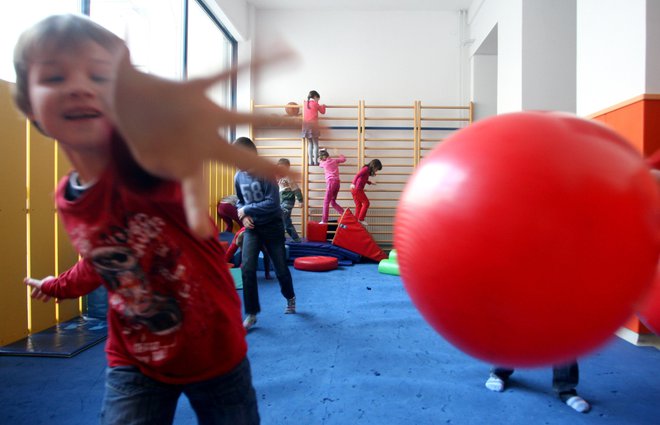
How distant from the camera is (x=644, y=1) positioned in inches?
100

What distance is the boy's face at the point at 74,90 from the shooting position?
680 millimetres

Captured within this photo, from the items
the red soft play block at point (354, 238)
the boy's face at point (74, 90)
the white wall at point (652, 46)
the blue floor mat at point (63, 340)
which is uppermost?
the white wall at point (652, 46)

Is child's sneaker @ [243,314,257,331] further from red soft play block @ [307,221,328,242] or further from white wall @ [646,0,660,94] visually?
red soft play block @ [307,221,328,242]

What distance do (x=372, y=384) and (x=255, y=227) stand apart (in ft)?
5.04

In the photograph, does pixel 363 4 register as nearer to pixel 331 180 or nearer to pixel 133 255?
pixel 331 180

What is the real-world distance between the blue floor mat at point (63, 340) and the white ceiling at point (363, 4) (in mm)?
6431

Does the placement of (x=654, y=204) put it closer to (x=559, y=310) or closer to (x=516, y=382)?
(x=559, y=310)

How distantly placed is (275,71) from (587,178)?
1.60 feet

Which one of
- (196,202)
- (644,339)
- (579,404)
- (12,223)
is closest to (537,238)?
(196,202)

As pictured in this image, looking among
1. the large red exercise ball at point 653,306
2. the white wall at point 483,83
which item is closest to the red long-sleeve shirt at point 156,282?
the large red exercise ball at point 653,306

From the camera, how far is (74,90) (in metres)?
0.68

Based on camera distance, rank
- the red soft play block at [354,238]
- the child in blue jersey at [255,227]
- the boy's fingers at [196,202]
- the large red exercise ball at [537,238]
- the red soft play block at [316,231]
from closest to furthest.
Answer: the boy's fingers at [196,202]
the large red exercise ball at [537,238]
the child in blue jersey at [255,227]
the red soft play block at [354,238]
the red soft play block at [316,231]

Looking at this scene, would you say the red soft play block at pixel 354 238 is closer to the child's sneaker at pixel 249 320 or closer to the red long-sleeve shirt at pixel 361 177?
the red long-sleeve shirt at pixel 361 177

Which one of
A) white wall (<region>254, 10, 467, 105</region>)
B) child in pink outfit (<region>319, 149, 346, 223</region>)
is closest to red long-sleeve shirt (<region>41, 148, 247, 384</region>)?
child in pink outfit (<region>319, 149, 346, 223</region>)
